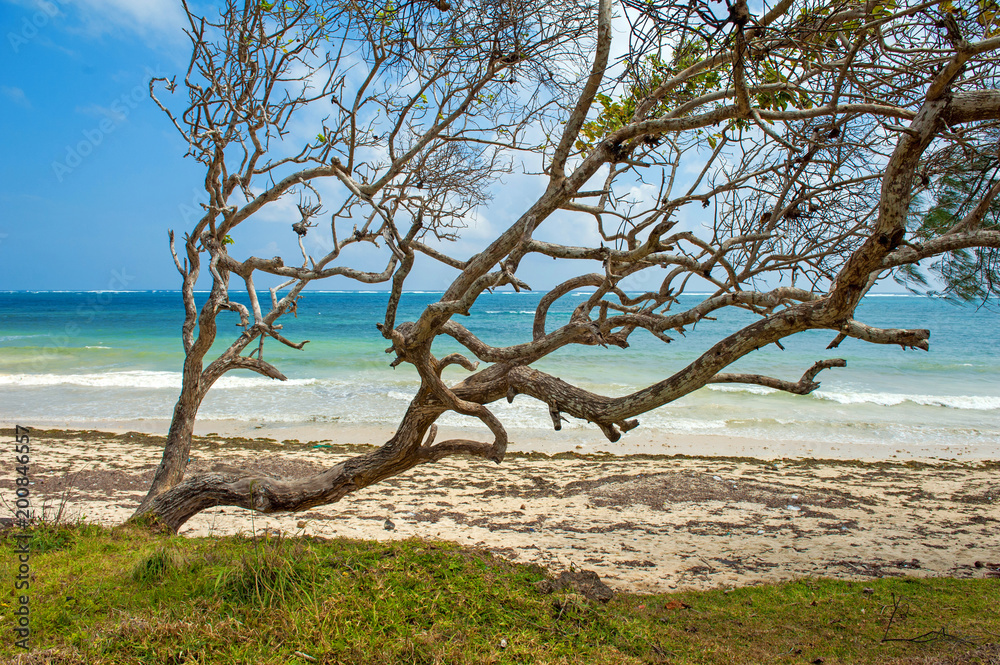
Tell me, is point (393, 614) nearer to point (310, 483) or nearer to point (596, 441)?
point (310, 483)

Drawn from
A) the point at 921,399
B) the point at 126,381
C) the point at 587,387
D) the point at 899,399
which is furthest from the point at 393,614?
the point at 126,381

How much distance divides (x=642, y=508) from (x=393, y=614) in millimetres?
4894

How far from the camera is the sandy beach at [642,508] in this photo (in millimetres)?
5355

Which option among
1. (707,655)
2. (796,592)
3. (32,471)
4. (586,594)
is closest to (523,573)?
(586,594)

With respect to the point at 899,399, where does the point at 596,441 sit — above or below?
below

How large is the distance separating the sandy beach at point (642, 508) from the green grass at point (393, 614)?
0.81 m

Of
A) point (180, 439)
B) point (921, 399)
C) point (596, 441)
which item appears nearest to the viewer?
point (180, 439)

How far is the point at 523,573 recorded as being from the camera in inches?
140

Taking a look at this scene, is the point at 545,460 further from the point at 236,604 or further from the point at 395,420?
the point at 236,604

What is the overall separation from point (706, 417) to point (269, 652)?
1247 centimetres

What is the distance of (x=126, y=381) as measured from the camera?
1730 centimetres

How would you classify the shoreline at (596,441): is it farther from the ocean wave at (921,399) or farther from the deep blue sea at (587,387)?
the ocean wave at (921,399)

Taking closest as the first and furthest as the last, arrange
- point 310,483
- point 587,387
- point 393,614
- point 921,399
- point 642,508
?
point 393,614, point 310,483, point 642,508, point 921,399, point 587,387

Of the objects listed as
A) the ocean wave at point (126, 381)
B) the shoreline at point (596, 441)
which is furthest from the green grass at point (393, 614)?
the ocean wave at point (126, 381)
